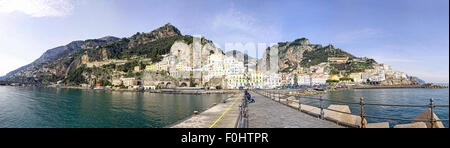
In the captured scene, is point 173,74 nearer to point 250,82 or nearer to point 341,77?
point 250,82

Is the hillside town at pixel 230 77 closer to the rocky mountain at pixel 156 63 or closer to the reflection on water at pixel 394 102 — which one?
the rocky mountain at pixel 156 63

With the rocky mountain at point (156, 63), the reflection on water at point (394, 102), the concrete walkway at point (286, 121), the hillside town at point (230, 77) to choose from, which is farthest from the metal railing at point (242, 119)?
the rocky mountain at point (156, 63)

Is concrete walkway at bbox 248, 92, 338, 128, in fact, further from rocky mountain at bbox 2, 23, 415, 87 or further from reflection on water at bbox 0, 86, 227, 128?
rocky mountain at bbox 2, 23, 415, 87

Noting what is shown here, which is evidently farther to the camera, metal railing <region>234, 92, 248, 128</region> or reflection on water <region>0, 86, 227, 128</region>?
reflection on water <region>0, 86, 227, 128</region>

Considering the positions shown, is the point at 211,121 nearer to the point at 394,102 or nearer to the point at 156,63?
the point at 394,102

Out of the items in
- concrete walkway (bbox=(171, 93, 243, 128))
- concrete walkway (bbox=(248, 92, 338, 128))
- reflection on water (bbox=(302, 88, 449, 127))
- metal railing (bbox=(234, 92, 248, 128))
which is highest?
metal railing (bbox=(234, 92, 248, 128))

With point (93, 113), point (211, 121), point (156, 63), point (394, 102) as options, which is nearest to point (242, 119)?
point (211, 121)

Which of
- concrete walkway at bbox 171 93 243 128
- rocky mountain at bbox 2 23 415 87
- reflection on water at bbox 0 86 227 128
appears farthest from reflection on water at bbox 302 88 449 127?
rocky mountain at bbox 2 23 415 87

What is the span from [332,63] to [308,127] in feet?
630

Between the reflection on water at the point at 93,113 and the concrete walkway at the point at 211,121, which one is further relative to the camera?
the reflection on water at the point at 93,113

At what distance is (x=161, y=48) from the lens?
165 meters
